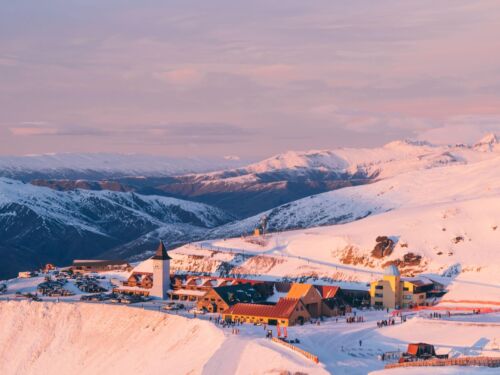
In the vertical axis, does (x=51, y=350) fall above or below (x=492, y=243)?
Answer: below

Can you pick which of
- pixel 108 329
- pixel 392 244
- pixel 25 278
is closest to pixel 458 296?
pixel 392 244

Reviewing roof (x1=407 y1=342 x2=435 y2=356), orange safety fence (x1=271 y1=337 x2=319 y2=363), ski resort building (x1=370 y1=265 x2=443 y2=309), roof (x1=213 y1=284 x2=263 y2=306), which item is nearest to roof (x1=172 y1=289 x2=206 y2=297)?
roof (x1=213 y1=284 x2=263 y2=306)

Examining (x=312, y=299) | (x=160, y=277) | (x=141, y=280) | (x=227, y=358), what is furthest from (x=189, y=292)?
(x=227, y=358)

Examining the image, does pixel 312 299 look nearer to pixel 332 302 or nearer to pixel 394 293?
pixel 332 302

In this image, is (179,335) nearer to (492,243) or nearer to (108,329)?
(108,329)

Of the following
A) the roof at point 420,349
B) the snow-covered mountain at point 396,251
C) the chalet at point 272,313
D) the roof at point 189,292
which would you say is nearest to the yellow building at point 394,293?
the snow-covered mountain at point 396,251

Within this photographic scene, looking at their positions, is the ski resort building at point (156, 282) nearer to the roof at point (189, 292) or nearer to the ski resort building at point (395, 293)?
the roof at point (189, 292)
